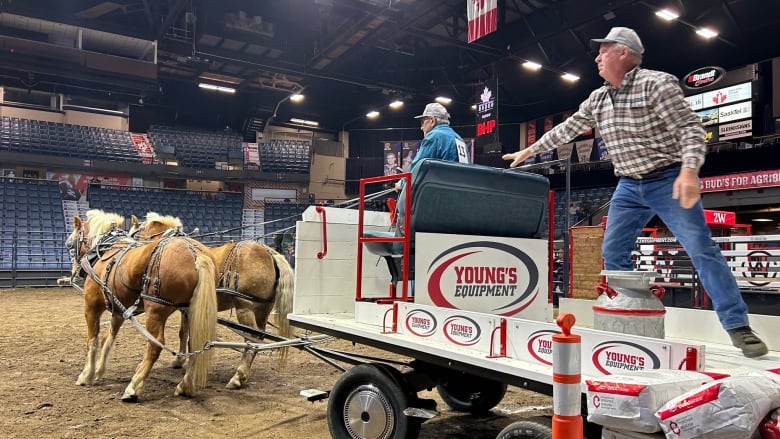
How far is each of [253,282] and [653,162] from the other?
422 cm

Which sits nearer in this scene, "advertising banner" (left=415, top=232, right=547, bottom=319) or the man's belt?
the man's belt

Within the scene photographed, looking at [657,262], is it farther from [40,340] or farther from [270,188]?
[270,188]

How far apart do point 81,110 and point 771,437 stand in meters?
25.8

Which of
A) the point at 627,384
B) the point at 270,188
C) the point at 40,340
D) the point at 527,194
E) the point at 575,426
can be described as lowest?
the point at 40,340

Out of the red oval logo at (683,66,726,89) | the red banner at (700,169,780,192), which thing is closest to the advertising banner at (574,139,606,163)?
the red oval logo at (683,66,726,89)

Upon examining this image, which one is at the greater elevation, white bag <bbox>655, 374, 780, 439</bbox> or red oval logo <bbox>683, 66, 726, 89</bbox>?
red oval logo <bbox>683, 66, 726, 89</bbox>

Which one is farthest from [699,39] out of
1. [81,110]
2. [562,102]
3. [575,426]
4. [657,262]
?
[81,110]

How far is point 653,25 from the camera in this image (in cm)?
1450

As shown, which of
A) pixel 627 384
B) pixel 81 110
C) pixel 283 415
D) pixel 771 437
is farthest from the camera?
pixel 81 110

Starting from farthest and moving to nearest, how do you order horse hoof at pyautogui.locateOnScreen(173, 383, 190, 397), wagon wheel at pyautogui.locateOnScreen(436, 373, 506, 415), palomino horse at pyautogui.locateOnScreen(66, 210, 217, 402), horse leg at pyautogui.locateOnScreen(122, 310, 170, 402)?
1. horse hoof at pyautogui.locateOnScreen(173, 383, 190, 397)
2. palomino horse at pyautogui.locateOnScreen(66, 210, 217, 402)
3. horse leg at pyautogui.locateOnScreen(122, 310, 170, 402)
4. wagon wheel at pyautogui.locateOnScreen(436, 373, 506, 415)

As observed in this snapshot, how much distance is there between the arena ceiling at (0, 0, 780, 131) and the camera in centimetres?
1388

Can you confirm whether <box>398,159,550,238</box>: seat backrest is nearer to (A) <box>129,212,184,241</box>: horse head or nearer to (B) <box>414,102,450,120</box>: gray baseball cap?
(B) <box>414,102,450,120</box>: gray baseball cap

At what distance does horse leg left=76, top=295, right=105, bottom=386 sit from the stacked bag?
5.09m

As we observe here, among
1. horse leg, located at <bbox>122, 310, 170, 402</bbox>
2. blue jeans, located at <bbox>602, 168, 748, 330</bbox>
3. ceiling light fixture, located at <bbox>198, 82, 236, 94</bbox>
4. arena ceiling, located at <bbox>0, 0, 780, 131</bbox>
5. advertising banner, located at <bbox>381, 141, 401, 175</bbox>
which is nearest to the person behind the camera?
blue jeans, located at <bbox>602, 168, 748, 330</bbox>
